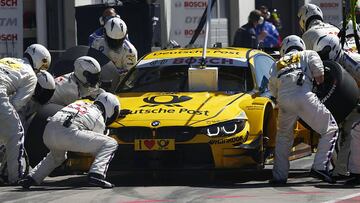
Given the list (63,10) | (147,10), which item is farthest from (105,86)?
(63,10)

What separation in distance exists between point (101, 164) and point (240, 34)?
1019cm

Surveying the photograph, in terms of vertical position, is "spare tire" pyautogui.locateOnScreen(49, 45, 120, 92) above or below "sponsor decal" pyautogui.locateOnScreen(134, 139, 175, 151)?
above

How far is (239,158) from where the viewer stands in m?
13.1

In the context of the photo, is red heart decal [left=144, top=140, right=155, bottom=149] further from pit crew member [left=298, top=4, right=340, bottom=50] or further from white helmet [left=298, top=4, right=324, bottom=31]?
white helmet [left=298, top=4, right=324, bottom=31]

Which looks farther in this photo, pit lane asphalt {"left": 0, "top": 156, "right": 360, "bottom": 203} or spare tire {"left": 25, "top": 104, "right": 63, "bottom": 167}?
spare tire {"left": 25, "top": 104, "right": 63, "bottom": 167}

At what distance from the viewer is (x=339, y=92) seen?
13.7 meters

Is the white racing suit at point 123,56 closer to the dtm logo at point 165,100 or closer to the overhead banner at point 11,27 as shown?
the dtm logo at point 165,100

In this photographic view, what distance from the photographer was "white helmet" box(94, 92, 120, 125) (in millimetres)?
13109

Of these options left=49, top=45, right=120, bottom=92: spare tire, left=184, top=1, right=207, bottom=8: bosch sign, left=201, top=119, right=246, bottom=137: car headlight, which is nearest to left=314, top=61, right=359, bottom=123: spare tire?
left=201, top=119, right=246, bottom=137: car headlight

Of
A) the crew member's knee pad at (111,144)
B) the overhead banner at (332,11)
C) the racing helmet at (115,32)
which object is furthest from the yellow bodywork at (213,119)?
the overhead banner at (332,11)

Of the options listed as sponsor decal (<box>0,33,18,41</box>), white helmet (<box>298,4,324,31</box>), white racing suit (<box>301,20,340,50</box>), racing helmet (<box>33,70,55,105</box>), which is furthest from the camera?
sponsor decal (<box>0,33,18,41</box>)

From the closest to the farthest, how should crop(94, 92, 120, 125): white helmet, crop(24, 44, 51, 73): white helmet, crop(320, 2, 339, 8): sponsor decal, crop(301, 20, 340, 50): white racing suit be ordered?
crop(94, 92, 120, 125): white helmet
crop(24, 44, 51, 73): white helmet
crop(301, 20, 340, 50): white racing suit
crop(320, 2, 339, 8): sponsor decal

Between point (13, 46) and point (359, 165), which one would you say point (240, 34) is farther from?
point (359, 165)

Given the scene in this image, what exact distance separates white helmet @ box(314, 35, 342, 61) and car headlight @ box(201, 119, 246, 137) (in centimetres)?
172
